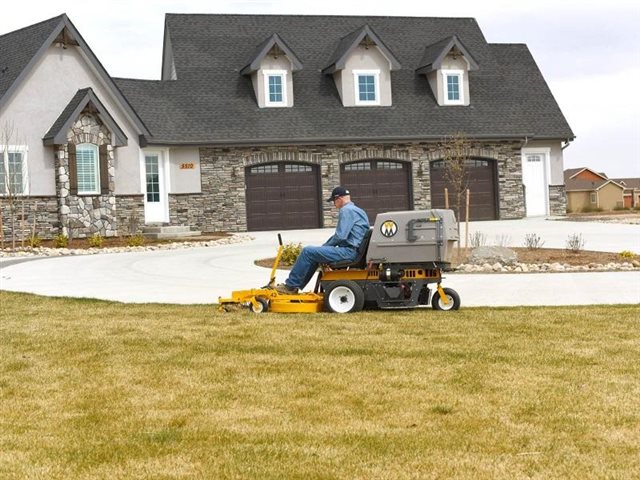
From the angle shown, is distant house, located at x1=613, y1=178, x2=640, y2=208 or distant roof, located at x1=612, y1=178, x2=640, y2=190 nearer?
distant house, located at x1=613, y1=178, x2=640, y2=208

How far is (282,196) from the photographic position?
3541 centimetres

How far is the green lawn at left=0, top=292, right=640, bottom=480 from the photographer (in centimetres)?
559

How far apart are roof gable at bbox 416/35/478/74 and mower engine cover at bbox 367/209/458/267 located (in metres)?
26.2

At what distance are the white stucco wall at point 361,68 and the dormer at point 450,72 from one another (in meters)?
1.89

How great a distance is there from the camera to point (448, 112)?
122ft

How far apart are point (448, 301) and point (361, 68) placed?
83.5 ft

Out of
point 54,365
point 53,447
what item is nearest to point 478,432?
point 53,447

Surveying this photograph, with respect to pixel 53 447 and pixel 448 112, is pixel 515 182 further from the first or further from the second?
pixel 53 447

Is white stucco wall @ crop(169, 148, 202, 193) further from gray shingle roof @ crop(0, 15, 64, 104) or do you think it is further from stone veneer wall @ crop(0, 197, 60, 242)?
gray shingle roof @ crop(0, 15, 64, 104)

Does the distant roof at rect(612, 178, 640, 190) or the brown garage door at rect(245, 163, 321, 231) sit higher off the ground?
the distant roof at rect(612, 178, 640, 190)

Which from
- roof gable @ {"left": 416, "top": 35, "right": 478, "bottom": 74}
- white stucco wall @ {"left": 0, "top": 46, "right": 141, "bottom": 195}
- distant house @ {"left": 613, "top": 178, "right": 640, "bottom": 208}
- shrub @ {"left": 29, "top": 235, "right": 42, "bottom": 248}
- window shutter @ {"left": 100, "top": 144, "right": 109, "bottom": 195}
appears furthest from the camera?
distant house @ {"left": 613, "top": 178, "right": 640, "bottom": 208}

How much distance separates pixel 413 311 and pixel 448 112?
25.8 meters

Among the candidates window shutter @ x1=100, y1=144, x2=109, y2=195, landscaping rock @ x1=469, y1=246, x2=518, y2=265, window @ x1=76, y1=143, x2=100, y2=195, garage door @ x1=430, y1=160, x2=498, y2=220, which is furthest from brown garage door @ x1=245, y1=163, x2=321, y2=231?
landscaping rock @ x1=469, y1=246, x2=518, y2=265

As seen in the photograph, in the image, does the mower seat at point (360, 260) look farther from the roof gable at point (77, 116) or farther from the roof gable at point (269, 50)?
the roof gable at point (269, 50)
